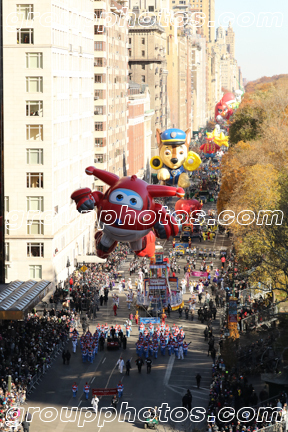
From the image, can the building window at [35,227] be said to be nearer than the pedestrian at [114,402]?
No

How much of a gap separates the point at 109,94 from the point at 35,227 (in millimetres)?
32044

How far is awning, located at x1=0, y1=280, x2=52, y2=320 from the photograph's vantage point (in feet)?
147

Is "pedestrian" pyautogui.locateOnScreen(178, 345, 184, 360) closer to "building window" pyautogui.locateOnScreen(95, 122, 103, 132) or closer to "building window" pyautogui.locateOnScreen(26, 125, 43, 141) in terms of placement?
"building window" pyautogui.locateOnScreen(26, 125, 43, 141)

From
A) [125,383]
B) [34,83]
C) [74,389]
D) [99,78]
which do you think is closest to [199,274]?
[34,83]

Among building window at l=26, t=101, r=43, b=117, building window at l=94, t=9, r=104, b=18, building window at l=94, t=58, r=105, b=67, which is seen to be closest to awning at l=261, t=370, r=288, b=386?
building window at l=26, t=101, r=43, b=117

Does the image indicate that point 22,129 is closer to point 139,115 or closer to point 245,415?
point 245,415

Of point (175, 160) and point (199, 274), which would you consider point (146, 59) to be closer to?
point (175, 160)

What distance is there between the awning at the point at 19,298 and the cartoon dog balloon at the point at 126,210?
11977mm

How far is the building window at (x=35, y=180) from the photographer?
A: 63.6 metres

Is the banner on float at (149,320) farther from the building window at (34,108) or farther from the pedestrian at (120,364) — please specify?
the building window at (34,108)

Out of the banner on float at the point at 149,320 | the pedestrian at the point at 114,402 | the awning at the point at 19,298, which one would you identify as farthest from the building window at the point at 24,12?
the pedestrian at the point at 114,402

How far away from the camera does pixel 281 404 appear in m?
35.5

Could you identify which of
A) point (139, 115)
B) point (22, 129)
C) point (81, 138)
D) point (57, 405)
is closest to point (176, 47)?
point (139, 115)

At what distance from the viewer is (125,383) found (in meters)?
43.2
